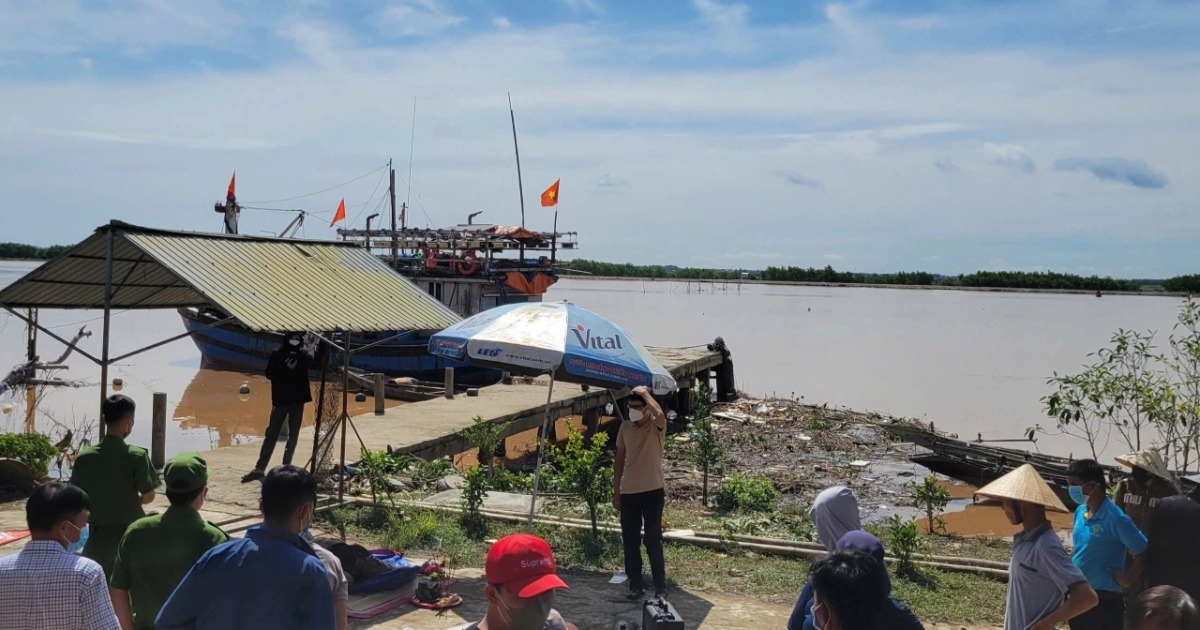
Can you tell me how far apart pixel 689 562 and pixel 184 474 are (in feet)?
16.7

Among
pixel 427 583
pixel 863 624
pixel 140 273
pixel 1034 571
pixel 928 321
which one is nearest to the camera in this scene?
pixel 863 624

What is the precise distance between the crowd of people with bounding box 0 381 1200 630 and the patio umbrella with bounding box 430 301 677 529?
109 inches

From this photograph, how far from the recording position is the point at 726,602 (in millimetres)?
6809

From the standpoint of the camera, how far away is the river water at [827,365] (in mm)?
21844

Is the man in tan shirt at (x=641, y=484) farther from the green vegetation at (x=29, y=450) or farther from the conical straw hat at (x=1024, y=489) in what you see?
the green vegetation at (x=29, y=450)

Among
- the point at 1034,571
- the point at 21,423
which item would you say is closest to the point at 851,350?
the point at 21,423

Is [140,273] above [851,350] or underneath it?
above

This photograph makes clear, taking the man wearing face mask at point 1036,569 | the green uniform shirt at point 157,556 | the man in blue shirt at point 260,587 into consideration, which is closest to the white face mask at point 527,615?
the man in blue shirt at point 260,587

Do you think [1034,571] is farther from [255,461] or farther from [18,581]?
[255,461]

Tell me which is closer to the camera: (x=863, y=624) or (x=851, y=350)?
(x=863, y=624)

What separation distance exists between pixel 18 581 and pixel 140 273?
19.8 ft

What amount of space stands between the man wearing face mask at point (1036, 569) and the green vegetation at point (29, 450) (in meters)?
9.05

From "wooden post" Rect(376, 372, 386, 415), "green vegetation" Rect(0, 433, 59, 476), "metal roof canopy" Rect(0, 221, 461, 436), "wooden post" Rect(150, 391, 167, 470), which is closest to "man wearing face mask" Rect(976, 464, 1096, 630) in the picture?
"metal roof canopy" Rect(0, 221, 461, 436)

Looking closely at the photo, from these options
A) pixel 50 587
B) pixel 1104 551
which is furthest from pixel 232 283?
pixel 1104 551
